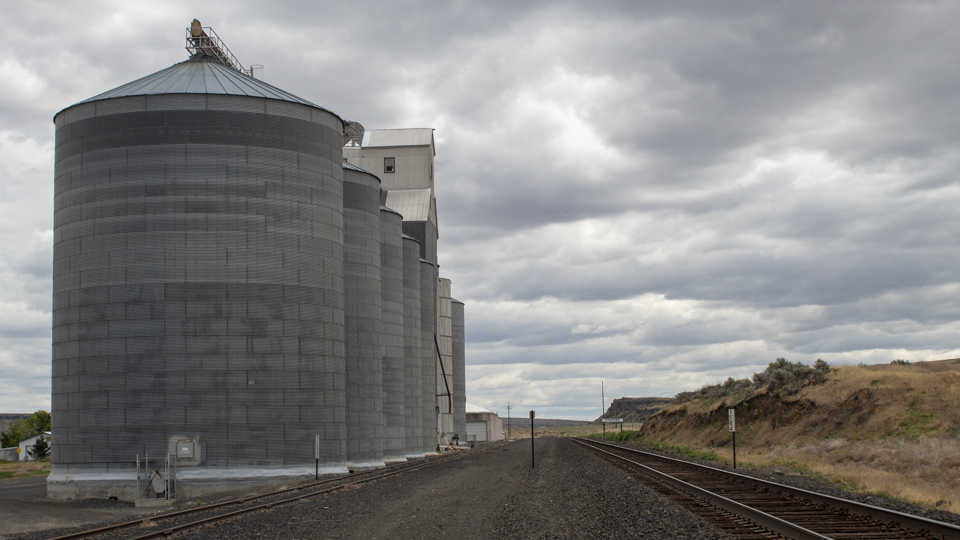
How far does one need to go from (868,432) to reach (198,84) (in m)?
32.7

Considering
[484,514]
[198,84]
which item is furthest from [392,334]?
[484,514]

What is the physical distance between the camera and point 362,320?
4041cm

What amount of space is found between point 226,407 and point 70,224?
9586 mm

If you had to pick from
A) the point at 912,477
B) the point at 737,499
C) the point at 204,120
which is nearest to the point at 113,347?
the point at 204,120

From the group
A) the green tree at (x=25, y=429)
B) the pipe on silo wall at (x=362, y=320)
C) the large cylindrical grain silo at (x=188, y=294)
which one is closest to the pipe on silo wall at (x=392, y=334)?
the pipe on silo wall at (x=362, y=320)

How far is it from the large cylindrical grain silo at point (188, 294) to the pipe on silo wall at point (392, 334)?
1360cm

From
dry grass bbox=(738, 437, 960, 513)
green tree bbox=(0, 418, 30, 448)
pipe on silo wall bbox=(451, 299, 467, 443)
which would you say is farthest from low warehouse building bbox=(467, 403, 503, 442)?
dry grass bbox=(738, 437, 960, 513)

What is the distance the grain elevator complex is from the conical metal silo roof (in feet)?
0.43

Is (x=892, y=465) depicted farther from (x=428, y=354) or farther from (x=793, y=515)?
(x=428, y=354)

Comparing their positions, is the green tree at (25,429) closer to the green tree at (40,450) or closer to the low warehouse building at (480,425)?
the green tree at (40,450)

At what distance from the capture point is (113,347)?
95.0 ft

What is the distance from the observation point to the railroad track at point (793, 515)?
12422 millimetres

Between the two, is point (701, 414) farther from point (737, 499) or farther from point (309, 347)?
point (737, 499)

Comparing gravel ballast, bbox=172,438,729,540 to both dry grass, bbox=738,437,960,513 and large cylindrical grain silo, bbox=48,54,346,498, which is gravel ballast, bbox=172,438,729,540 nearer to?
dry grass, bbox=738,437,960,513
